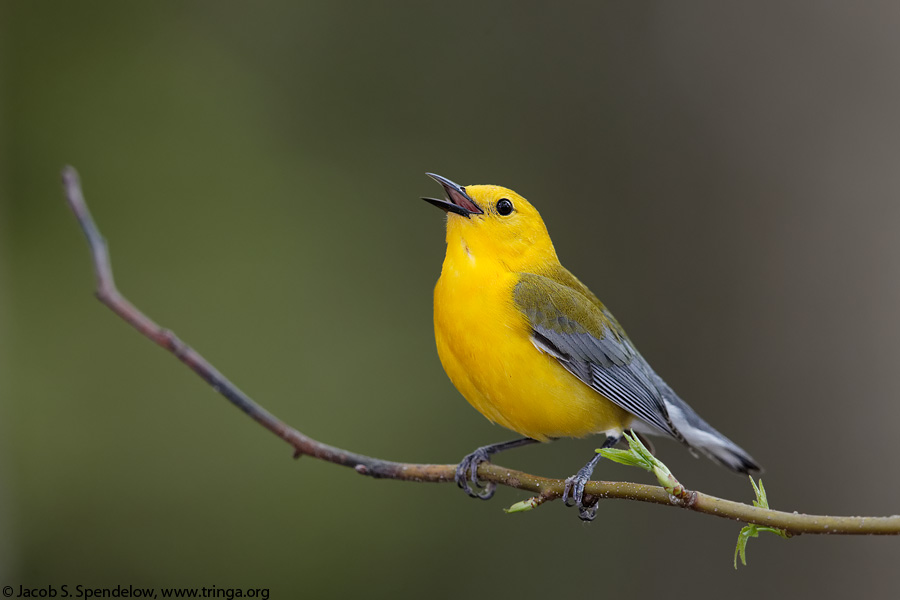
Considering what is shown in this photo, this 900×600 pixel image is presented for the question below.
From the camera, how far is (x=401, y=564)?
24.8ft

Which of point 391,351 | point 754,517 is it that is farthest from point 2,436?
point 754,517

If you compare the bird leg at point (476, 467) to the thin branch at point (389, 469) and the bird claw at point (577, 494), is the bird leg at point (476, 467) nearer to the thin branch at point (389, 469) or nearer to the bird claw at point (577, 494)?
the bird claw at point (577, 494)

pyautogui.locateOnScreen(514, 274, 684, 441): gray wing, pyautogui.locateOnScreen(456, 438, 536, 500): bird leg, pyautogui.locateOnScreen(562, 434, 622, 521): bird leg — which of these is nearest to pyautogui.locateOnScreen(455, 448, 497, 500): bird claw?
pyautogui.locateOnScreen(456, 438, 536, 500): bird leg

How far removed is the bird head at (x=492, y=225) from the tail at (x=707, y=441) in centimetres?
117

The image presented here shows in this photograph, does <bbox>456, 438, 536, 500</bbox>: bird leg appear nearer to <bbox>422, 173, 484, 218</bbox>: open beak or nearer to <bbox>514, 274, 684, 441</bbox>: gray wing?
<bbox>514, 274, 684, 441</bbox>: gray wing

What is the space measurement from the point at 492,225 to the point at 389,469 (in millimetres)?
1606

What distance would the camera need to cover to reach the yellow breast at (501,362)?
383cm

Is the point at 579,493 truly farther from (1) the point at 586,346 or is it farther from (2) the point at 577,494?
(1) the point at 586,346

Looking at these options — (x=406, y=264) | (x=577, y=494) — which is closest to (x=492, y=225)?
(x=577, y=494)

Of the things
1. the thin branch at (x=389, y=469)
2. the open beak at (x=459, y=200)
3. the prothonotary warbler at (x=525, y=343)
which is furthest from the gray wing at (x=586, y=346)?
the thin branch at (x=389, y=469)

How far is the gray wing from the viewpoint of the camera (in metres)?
4.04

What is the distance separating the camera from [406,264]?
8609 millimetres

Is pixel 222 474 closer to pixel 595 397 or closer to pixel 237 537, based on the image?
pixel 237 537

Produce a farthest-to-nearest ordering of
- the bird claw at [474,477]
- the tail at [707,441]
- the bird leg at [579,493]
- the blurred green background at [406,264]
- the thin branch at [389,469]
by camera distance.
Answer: the blurred green background at [406,264]
the tail at [707,441]
the bird claw at [474,477]
the bird leg at [579,493]
the thin branch at [389,469]
